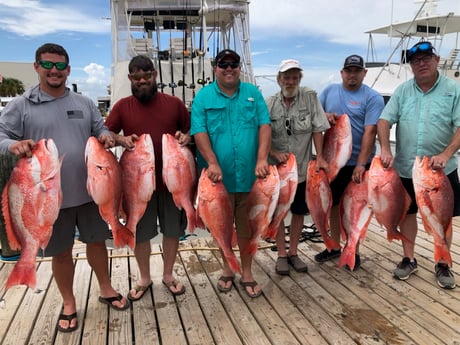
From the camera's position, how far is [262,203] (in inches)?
116

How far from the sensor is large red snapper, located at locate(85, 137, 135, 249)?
2.55 meters

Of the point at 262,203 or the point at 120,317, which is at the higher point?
the point at 262,203

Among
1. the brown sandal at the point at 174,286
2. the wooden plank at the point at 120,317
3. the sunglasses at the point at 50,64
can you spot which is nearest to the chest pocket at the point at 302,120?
the brown sandal at the point at 174,286

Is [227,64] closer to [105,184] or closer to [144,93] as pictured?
[144,93]

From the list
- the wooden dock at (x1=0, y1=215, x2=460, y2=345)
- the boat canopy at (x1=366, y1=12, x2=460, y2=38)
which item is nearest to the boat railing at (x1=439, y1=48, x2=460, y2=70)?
the boat canopy at (x1=366, y1=12, x2=460, y2=38)

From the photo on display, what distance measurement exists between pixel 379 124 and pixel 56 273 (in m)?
3.07

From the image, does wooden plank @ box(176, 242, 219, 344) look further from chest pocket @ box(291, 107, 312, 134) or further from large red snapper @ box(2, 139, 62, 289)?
chest pocket @ box(291, 107, 312, 134)

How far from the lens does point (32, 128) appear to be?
2635mm

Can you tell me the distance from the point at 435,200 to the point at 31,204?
9.86 ft

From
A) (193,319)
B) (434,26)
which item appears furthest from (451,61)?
(193,319)

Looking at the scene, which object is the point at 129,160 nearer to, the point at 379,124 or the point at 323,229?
the point at 323,229

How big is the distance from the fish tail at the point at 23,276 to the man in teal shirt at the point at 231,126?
145 centimetres

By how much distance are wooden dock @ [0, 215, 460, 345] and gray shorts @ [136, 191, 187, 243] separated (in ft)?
2.03

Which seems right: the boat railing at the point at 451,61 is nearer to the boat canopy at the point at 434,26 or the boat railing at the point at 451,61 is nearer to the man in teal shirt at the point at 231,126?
the boat canopy at the point at 434,26
